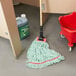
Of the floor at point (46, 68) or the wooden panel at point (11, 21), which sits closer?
the wooden panel at point (11, 21)

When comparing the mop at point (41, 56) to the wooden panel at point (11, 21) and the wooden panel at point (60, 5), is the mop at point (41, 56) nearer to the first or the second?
the wooden panel at point (11, 21)

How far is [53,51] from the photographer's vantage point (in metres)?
A: 1.34

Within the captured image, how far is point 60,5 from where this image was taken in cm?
159

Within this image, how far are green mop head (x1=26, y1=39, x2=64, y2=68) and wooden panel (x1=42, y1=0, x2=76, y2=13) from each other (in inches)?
20.9

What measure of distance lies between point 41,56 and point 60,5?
733 millimetres

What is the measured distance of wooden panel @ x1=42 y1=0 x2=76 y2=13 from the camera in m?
1.55

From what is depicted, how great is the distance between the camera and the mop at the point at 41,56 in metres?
1.23

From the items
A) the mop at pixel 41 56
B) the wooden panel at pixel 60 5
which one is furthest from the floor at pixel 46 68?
the wooden panel at pixel 60 5

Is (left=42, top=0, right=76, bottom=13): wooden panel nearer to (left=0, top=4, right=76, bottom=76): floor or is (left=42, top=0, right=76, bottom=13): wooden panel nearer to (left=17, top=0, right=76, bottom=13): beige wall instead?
(left=17, top=0, right=76, bottom=13): beige wall

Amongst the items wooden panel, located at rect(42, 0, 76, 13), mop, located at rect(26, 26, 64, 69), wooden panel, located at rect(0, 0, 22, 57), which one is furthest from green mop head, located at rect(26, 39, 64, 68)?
wooden panel, located at rect(42, 0, 76, 13)

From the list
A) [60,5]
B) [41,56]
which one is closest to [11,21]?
[41,56]

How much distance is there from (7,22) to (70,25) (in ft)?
2.60

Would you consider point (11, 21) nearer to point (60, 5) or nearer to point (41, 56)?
point (41, 56)

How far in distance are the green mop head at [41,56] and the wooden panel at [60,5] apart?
1.74 ft
